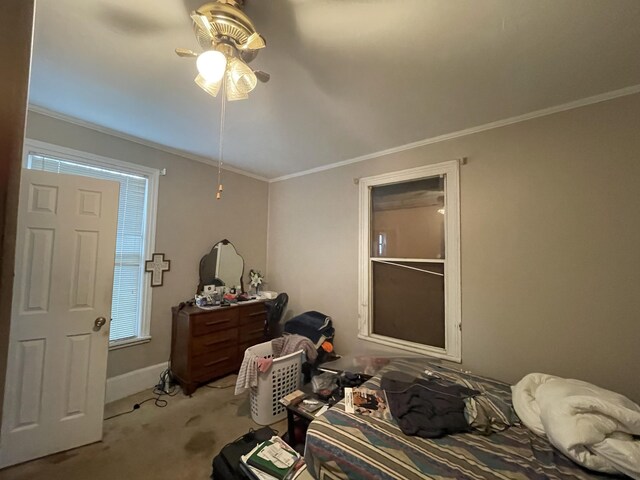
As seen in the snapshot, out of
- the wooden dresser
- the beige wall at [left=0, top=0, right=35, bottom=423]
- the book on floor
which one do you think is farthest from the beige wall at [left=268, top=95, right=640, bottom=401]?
the beige wall at [left=0, top=0, right=35, bottom=423]

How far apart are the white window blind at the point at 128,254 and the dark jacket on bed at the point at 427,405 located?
2.49 meters

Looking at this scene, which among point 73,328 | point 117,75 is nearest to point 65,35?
point 117,75

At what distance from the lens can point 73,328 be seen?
1.91 m

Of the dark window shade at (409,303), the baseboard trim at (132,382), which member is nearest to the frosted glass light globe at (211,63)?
the dark window shade at (409,303)

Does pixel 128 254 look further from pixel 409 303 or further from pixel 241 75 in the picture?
pixel 409 303

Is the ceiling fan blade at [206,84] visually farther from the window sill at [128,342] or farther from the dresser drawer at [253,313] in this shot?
the window sill at [128,342]

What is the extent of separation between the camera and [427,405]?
154 centimetres

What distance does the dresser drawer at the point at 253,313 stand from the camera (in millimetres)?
3047

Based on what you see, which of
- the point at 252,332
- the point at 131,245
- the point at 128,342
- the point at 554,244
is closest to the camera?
the point at 554,244

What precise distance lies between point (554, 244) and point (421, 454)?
1.76m

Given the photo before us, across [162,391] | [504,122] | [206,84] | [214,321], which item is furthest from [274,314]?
[504,122]

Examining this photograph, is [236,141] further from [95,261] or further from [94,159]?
[95,261]

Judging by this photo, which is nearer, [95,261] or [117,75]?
[117,75]

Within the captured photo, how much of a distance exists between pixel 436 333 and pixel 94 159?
3548 mm
